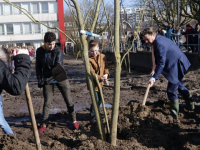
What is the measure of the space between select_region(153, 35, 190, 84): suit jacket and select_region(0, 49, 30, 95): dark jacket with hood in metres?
2.81

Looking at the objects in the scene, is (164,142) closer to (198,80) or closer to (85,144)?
(85,144)

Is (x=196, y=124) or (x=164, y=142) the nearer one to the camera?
(x=164, y=142)

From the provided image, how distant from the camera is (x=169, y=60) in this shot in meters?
5.20

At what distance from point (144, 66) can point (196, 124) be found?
14.7m

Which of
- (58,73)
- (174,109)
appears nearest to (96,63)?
(58,73)

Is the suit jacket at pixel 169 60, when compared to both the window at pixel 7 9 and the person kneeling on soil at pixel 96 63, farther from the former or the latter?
the window at pixel 7 9

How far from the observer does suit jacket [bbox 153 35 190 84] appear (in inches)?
200

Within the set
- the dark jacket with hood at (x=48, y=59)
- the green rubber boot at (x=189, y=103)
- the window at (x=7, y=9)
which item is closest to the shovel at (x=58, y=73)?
the dark jacket with hood at (x=48, y=59)

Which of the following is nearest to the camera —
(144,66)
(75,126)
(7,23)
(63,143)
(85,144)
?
(85,144)

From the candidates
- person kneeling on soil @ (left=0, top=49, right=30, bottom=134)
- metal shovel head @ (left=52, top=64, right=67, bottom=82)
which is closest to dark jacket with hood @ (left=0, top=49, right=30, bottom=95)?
person kneeling on soil @ (left=0, top=49, right=30, bottom=134)

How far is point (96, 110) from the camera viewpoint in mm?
3809

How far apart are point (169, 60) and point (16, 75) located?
10.6 feet

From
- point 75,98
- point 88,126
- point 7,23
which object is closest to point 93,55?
point 88,126

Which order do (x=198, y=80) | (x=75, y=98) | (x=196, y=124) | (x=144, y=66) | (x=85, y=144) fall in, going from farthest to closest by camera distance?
1. (x=144, y=66)
2. (x=198, y=80)
3. (x=75, y=98)
4. (x=196, y=124)
5. (x=85, y=144)
